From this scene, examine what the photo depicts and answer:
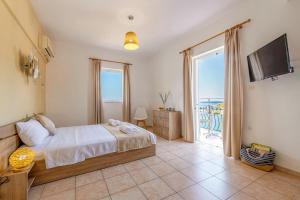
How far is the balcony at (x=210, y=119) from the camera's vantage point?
12.5 ft

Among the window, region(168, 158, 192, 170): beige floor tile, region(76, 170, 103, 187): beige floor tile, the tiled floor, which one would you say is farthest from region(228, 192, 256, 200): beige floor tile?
the window

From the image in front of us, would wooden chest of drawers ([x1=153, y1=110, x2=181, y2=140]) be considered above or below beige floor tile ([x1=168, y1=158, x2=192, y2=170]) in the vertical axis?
above

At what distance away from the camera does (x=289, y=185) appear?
1.83 meters

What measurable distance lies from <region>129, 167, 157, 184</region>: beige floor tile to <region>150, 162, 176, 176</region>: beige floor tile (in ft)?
0.28

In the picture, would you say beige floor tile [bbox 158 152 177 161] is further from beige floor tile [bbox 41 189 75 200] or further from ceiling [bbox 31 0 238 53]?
ceiling [bbox 31 0 238 53]

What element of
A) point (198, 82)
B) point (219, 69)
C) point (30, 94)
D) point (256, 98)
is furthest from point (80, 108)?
point (256, 98)

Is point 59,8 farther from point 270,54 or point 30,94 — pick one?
point 270,54

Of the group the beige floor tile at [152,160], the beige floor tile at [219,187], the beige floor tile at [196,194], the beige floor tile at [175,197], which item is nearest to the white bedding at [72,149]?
the beige floor tile at [152,160]

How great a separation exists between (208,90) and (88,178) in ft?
11.8

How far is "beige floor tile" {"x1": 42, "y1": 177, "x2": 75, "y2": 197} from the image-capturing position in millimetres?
1752

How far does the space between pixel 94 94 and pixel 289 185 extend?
15.7 feet

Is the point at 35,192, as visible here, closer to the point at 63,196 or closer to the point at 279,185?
the point at 63,196

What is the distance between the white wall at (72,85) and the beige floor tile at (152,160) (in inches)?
105

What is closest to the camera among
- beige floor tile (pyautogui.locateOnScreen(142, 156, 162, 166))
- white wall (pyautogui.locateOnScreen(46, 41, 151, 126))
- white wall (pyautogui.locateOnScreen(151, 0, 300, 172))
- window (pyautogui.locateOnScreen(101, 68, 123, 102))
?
white wall (pyautogui.locateOnScreen(151, 0, 300, 172))
